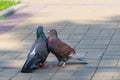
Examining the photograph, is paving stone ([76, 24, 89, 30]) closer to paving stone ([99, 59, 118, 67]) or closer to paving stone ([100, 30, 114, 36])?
paving stone ([100, 30, 114, 36])

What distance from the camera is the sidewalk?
714 centimetres

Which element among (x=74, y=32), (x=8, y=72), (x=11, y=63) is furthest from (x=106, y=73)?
(x=74, y=32)

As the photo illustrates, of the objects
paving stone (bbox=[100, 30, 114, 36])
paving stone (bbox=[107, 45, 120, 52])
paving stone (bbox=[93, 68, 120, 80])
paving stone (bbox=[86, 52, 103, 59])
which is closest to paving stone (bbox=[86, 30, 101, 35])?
paving stone (bbox=[100, 30, 114, 36])

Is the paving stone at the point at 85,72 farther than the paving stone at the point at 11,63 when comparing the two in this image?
No

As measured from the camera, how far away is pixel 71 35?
10008 millimetres

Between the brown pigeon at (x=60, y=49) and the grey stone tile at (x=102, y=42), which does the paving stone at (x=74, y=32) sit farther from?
the brown pigeon at (x=60, y=49)

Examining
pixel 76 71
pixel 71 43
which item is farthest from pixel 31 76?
pixel 71 43

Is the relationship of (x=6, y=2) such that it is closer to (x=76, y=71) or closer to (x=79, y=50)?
(x=79, y=50)

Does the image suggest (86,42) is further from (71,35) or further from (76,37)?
(71,35)

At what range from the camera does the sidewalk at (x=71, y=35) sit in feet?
23.4

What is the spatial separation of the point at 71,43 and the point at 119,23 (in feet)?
8.32

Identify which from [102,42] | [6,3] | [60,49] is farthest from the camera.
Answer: [6,3]

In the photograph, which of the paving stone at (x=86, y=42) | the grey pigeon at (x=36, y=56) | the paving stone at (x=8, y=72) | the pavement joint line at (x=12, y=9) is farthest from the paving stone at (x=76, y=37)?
the pavement joint line at (x=12, y=9)

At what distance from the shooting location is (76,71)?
7.20m
